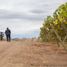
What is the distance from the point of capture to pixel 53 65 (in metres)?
20.2

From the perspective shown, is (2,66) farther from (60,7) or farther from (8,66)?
(60,7)

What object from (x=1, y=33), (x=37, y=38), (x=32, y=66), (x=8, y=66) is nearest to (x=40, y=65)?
(x=32, y=66)

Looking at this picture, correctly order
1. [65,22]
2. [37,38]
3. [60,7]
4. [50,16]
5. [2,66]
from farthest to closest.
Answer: [37,38], [50,16], [60,7], [65,22], [2,66]

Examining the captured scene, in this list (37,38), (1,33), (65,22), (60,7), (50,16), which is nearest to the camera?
(65,22)

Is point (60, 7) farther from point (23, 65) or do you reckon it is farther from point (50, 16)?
point (23, 65)

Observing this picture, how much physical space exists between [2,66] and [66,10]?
1510cm

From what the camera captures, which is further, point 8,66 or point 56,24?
point 56,24

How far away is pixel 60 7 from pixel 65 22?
140 inches

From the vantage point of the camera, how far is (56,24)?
3662 centimetres

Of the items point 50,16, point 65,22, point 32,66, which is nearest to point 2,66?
point 32,66

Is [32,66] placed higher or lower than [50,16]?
lower

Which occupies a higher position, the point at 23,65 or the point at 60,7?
the point at 60,7

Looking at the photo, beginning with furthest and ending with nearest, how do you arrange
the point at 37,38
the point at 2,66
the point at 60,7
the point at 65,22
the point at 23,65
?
the point at 37,38 → the point at 60,7 → the point at 65,22 → the point at 23,65 → the point at 2,66

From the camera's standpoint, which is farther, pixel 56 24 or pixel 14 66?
pixel 56 24
